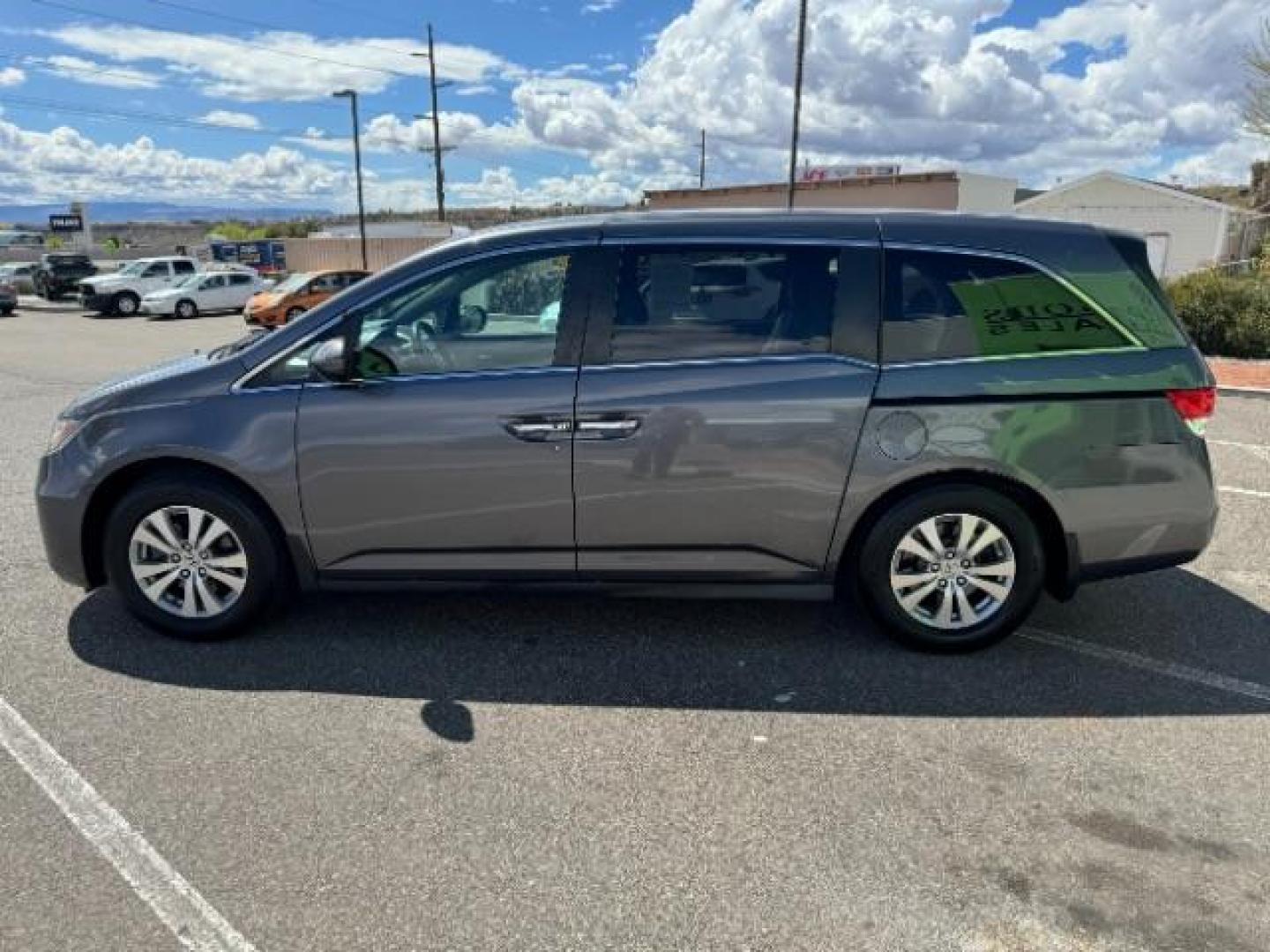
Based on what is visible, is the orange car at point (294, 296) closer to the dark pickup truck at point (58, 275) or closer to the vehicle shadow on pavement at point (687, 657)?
the dark pickup truck at point (58, 275)

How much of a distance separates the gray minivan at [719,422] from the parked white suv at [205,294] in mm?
24837

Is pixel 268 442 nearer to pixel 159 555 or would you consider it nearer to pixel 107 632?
pixel 159 555

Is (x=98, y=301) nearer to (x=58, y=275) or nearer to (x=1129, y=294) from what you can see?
(x=58, y=275)

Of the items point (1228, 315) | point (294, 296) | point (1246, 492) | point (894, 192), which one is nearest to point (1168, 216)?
point (894, 192)

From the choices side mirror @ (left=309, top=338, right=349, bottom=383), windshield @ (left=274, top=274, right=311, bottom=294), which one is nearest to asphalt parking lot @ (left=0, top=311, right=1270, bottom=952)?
side mirror @ (left=309, top=338, right=349, bottom=383)

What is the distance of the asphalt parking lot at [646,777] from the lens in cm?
227

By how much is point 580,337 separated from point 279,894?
2.13 metres

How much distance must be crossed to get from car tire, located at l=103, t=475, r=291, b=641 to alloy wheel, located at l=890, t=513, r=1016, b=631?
2577 millimetres

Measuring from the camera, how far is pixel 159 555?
372cm

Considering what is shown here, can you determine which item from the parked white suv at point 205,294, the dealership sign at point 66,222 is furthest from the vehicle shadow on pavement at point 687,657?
the dealership sign at point 66,222

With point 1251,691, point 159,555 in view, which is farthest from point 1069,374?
point 159,555

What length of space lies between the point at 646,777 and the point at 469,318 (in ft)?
6.27

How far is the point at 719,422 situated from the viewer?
11.2 feet

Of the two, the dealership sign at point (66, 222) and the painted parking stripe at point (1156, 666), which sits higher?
the dealership sign at point (66, 222)
